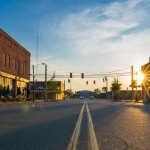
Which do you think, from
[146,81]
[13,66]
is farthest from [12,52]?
[146,81]

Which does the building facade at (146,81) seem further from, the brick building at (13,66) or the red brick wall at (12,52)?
the red brick wall at (12,52)

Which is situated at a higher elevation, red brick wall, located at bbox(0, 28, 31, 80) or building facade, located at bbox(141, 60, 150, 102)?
red brick wall, located at bbox(0, 28, 31, 80)

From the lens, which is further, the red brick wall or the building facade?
the building facade

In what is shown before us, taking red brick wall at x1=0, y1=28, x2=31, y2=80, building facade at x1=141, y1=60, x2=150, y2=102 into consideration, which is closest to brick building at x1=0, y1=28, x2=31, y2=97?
red brick wall at x1=0, y1=28, x2=31, y2=80

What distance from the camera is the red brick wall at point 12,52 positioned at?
3250 cm

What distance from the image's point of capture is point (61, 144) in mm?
4254

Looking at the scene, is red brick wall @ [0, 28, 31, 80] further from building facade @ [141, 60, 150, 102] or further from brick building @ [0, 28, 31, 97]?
building facade @ [141, 60, 150, 102]

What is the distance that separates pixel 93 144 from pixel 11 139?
2066 millimetres

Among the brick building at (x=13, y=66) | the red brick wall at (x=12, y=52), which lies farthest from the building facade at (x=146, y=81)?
the red brick wall at (x=12, y=52)

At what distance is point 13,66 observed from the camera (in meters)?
37.2

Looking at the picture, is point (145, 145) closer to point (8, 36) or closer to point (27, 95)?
point (8, 36)

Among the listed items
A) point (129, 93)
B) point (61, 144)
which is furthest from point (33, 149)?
point (129, 93)

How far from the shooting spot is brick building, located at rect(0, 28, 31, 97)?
106 feet

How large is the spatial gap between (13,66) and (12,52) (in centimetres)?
270
